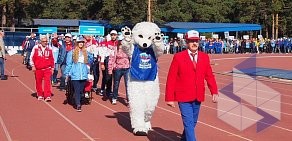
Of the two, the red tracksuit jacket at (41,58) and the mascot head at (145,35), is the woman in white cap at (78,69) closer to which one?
the red tracksuit jacket at (41,58)

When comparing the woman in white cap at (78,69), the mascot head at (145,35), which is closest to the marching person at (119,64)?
the woman in white cap at (78,69)

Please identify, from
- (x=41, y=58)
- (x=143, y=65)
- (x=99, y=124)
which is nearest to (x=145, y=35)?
(x=143, y=65)

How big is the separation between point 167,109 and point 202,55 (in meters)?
5.26

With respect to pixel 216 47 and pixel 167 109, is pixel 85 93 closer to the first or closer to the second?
pixel 167 109

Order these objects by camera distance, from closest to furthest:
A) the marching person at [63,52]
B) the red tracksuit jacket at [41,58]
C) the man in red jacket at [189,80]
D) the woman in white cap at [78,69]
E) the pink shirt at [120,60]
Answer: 1. the man in red jacket at [189,80]
2. the woman in white cap at [78,69]
3. the pink shirt at [120,60]
4. the red tracksuit jacket at [41,58]
5. the marching person at [63,52]

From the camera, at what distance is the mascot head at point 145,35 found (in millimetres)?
9156

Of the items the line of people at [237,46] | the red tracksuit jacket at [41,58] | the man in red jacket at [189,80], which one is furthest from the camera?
the line of people at [237,46]

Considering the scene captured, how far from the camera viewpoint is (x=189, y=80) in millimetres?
7273

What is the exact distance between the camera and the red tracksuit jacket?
44.0ft

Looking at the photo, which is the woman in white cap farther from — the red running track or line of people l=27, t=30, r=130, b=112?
the red running track

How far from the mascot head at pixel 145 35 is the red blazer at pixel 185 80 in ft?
6.15

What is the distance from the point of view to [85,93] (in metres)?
13.1

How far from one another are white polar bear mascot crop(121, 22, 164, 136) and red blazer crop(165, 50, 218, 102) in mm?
1805

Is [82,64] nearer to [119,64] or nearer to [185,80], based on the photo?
[119,64]
